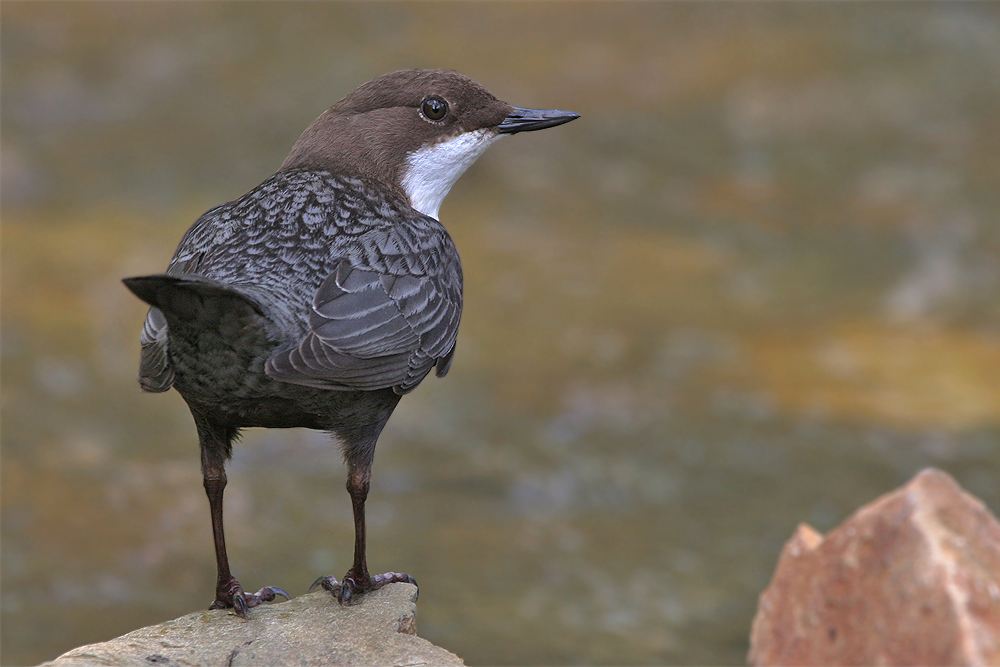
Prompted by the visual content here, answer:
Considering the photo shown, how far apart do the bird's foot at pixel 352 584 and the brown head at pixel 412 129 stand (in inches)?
49.9

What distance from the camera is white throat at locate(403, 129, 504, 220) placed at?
154 inches

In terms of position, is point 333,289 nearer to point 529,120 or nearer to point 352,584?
point 352,584

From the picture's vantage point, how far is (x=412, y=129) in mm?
3898

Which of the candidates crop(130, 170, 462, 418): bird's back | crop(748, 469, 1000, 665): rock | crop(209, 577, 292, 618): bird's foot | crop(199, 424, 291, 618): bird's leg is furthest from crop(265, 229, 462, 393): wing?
crop(748, 469, 1000, 665): rock

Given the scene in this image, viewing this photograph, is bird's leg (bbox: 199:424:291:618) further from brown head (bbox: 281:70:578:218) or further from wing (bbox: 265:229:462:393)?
brown head (bbox: 281:70:578:218)

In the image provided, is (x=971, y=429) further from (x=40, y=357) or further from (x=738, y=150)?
(x=40, y=357)

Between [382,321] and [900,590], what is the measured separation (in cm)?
175

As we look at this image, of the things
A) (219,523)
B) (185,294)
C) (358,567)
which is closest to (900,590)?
(358,567)

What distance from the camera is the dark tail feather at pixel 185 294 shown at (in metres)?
2.76

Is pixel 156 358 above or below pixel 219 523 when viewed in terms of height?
above

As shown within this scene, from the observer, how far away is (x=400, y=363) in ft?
11.1

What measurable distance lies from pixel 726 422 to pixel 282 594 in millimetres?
5728

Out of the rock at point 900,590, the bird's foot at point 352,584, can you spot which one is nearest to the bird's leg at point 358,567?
the bird's foot at point 352,584

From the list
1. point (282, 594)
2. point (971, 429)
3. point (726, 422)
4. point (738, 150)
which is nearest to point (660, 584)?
point (726, 422)
